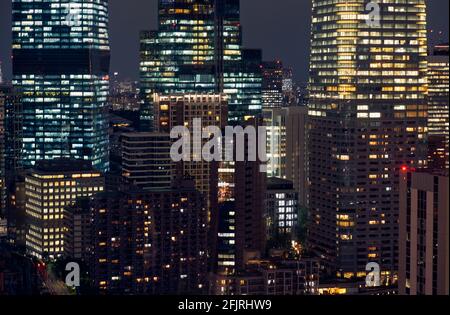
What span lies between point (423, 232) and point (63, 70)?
33984mm

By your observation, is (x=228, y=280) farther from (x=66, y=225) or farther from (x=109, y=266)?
(x=66, y=225)

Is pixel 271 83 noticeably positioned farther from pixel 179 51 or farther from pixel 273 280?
pixel 273 280

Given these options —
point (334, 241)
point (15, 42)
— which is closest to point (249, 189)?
point (334, 241)

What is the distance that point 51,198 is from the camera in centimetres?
2878

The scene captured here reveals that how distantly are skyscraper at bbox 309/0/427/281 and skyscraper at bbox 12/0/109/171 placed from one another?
12.4 meters

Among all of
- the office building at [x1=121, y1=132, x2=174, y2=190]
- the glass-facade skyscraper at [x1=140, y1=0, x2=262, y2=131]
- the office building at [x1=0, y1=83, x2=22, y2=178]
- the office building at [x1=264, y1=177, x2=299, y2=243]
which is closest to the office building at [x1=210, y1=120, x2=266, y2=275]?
the office building at [x1=264, y1=177, x2=299, y2=243]

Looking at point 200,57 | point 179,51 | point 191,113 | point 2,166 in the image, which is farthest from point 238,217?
point 179,51

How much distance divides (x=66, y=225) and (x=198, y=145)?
5345 mm

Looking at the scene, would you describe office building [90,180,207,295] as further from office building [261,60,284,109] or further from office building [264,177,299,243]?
office building [261,60,284,109]

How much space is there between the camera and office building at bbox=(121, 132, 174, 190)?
2908 cm

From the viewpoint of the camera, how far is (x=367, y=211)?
2798 centimetres

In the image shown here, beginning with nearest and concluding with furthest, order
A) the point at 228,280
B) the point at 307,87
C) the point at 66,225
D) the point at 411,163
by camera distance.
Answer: the point at 228,280 → the point at 66,225 → the point at 411,163 → the point at 307,87

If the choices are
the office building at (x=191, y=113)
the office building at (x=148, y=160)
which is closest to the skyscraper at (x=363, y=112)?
the office building at (x=191, y=113)
